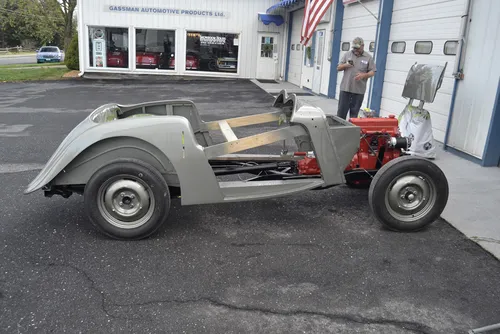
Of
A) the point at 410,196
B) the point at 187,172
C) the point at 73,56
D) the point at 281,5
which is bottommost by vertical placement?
the point at 410,196

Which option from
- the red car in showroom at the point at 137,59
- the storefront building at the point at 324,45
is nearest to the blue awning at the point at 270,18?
the storefront building at the point at 324,45

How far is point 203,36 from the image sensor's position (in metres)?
21.7

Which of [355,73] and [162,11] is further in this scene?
[162,11]

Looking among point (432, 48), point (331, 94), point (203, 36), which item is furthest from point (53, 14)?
point (432, 48)

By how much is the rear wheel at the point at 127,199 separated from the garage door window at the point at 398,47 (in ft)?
25.2

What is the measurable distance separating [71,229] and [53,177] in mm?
604

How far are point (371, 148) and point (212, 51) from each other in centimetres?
1842

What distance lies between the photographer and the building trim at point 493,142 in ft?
20.7

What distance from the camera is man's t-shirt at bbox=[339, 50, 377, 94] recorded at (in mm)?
8117

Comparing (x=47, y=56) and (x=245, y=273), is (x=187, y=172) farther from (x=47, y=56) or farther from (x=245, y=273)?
(x=47, y=56)

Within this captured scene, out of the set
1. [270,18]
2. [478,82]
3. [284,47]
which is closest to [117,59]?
[270,18]

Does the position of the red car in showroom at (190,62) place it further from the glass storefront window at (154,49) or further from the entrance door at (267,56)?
the entrance door at (267,56)

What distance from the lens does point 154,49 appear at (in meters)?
21.7

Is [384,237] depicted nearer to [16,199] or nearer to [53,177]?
[53,177]
